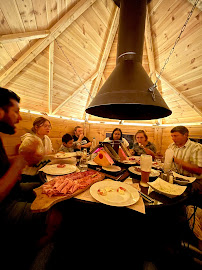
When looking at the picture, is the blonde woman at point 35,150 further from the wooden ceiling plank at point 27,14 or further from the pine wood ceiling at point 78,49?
the wooden ceiling plank at point 27,14

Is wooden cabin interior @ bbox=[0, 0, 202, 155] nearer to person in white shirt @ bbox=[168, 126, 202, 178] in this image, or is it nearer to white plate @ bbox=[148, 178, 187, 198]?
person in white shirt @ bbox=[168, 126, 202, 178]

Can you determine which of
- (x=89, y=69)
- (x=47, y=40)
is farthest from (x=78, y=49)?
(x=47, y=40)

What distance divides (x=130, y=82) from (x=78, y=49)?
2851 mm

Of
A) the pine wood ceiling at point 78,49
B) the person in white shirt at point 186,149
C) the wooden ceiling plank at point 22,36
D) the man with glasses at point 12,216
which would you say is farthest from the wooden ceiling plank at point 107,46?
the man with glasses at point 12,216

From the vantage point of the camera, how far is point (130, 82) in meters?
1.63

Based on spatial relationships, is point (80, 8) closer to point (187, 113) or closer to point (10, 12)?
point (10, 12)

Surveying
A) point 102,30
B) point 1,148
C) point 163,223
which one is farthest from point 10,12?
point 163,223

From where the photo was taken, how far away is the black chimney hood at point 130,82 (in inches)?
58.3

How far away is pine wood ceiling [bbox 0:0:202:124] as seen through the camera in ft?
7.69

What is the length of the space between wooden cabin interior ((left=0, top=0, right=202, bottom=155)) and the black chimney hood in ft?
3.55

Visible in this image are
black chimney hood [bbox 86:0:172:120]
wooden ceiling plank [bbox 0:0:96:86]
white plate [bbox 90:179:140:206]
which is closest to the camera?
white plate [bbox 90:179:140:206]

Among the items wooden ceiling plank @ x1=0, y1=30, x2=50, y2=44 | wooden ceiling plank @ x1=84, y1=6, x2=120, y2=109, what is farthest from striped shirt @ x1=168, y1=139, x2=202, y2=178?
wooden ceiling plank @ x1=0, y1=30, x2=50, y2=44

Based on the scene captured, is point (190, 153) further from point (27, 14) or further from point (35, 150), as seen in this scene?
point (27, 14)

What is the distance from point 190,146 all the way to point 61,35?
14.0 feet
